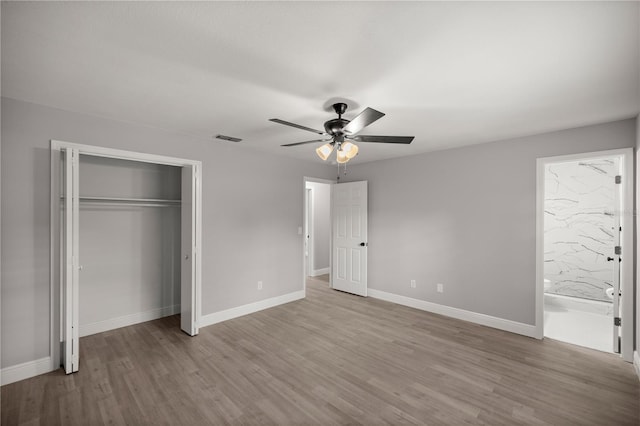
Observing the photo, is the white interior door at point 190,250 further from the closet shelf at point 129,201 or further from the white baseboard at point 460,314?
the white baseboard at point 460,314

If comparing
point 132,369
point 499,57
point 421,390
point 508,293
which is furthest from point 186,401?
point 508,293

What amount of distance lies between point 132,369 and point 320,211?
5.10m

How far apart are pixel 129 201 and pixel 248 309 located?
7.40 feet

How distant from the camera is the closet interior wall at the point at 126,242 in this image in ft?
11.8

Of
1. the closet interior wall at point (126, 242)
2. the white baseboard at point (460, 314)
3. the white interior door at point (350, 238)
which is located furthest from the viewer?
the white interior door at point (350, 238)

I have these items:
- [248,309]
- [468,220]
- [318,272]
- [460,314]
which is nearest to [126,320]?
[248,309]

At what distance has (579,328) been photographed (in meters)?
3.98

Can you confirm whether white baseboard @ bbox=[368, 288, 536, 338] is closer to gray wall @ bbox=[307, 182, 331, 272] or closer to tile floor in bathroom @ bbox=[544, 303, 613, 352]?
tile floor in bathroom @ bbox=[544, 303, 613, 352]

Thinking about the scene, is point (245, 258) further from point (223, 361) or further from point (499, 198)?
point (499, 198)

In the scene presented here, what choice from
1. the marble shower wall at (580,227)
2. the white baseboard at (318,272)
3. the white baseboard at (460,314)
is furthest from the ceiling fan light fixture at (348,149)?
the white baseboard at (318,272)

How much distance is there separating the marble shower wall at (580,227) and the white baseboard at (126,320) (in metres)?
6.56

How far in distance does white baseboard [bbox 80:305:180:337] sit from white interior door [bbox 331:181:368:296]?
2.96 meters

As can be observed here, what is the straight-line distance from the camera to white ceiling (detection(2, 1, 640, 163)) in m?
1.51

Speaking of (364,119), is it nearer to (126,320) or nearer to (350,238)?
(350,238)
